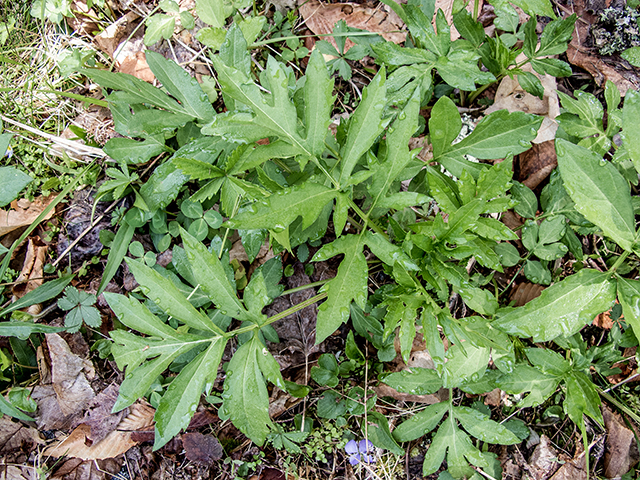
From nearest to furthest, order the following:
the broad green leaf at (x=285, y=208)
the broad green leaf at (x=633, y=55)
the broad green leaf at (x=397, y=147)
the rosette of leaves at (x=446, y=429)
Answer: the broad green leaf at (x=285, y=208) < the broad green leaf at (x=397, y=147) < the rosette of leaves at (x=446, y=429) < the broad green leaf at (x=633, y=55)

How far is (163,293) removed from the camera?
176cm

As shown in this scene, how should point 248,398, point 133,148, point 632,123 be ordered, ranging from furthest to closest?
1. point 133,148
2. point 248,398
3. point 632,123

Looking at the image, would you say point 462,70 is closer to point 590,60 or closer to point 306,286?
point 590,60

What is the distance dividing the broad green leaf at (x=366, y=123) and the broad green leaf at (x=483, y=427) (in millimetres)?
1327

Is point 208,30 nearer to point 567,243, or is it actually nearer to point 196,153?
point 196,153

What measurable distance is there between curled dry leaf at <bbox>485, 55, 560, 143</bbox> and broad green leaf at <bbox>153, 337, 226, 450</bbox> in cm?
209

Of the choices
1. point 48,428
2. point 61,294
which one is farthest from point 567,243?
point 48,428

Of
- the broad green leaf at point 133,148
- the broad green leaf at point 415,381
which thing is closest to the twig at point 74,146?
the broad green leaf at point 133,148

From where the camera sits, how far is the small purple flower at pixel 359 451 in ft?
7.75

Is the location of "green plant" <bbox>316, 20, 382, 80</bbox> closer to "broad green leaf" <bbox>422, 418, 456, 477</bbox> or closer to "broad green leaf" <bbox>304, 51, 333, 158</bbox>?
"broad green leaf" <bbox>304, 51, 333, 158</bbox>

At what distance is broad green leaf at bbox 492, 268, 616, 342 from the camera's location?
152 cm

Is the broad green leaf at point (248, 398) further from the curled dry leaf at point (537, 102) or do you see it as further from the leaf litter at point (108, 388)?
the curled dry leaf at point (537, 102)

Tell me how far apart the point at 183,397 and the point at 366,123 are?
128cm

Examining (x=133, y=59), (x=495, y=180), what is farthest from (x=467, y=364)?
(x=133, y=59)
